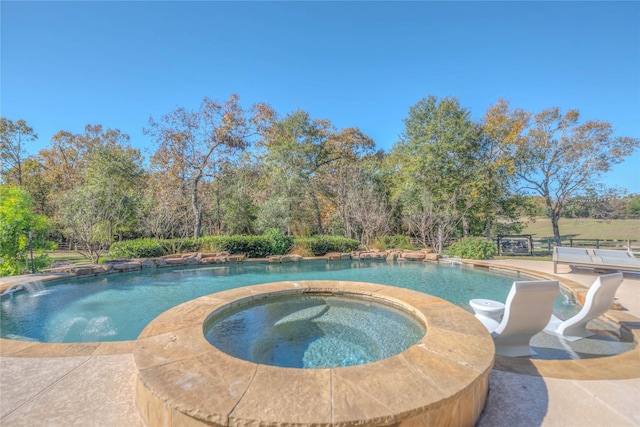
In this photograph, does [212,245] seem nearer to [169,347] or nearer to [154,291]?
[154,291]

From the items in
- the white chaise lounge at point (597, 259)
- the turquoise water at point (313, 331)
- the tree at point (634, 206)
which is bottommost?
the turquoise water at point (313, 331)

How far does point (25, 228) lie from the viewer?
680cm

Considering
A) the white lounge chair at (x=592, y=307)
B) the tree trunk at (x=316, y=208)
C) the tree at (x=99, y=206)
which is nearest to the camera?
the white lounge chair at (x=592, y=307)

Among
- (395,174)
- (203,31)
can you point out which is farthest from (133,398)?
(395,174)

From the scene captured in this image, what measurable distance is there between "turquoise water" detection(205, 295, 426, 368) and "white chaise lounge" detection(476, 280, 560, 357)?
920mm

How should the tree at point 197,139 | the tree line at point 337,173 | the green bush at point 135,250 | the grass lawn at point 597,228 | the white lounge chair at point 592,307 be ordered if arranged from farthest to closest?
the grass lawn at point 597,228 < the tree line at point 337,173 < the tree at point 197,139 < the green bush at point 135,250 < the white lounge chair at point 592,307

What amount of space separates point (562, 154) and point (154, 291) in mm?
19006

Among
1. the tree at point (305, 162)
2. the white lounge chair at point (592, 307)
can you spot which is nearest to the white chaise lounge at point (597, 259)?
Answer: the white lounge chair at point (592, 307)

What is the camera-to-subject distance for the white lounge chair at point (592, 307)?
10.7 ft

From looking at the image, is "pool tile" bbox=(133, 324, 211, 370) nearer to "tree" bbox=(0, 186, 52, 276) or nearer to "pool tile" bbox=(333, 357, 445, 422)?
"pool tile" bbox=(333, 357, 445, 422)

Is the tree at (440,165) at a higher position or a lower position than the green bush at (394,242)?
higher

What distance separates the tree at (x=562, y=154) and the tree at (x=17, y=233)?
63.0ft

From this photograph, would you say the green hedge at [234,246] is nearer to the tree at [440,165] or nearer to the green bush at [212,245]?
the green bush at [212,245]

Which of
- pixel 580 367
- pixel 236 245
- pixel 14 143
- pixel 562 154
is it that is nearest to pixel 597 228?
pixel 562 154
